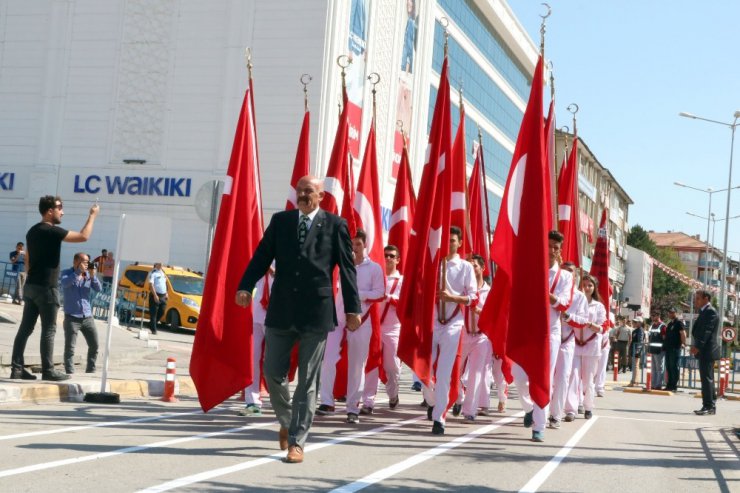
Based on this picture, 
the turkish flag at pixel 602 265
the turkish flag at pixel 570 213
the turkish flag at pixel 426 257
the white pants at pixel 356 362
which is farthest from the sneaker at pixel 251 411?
the turkish flag at pixel 602 265

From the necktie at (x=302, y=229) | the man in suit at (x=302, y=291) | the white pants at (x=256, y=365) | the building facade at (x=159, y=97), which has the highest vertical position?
the building facade at (x=159, y=97)

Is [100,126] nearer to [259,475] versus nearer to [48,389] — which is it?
[48,389]

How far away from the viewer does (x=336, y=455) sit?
8820mm

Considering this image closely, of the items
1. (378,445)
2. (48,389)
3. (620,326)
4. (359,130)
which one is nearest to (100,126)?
(359,130)

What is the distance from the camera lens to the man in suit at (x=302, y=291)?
8477mm

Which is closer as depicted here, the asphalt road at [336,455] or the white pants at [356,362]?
the asphalt road at [336,455]

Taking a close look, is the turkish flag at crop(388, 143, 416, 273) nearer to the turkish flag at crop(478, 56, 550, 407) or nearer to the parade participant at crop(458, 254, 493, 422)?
the parade participant at crop(458, 254, 493, 422)

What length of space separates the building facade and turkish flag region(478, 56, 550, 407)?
897 inches

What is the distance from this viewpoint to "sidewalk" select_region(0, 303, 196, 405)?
12284mm

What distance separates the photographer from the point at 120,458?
7.82 meters

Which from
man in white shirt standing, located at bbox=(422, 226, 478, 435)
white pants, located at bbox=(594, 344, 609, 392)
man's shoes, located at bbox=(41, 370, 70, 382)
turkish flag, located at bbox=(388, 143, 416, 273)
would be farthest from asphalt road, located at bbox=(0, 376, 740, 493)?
white pants, located at bbox=(594, 344, 609, 392)

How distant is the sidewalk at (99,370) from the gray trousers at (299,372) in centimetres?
427

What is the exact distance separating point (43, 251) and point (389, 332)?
4339 millimetres

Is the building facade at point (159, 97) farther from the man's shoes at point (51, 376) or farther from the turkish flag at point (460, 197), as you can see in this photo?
the man's shoes at point (51, 376)
